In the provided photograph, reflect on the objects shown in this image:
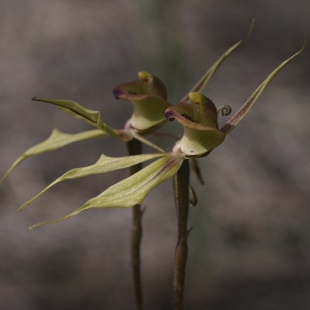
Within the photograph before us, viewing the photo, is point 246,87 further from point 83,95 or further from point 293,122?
point 83,95

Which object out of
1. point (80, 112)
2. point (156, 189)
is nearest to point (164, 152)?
point (80, 112)

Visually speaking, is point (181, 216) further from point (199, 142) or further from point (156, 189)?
point (156, 189)

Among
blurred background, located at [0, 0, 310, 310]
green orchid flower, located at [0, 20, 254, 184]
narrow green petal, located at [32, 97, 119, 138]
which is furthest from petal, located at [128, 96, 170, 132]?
blurred background, located at [0, 0, 310, 310]

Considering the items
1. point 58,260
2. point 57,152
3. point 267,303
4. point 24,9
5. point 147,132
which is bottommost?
point 267,303

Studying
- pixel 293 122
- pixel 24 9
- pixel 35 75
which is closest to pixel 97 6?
pixel 24 9

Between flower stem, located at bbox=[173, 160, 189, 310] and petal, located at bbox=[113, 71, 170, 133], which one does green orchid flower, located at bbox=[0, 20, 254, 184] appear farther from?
flower stem, located at bbox=[173, 160, 189, 310]

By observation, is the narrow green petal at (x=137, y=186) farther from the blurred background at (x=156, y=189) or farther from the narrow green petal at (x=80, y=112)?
the blurred background at (x=156, y=189)

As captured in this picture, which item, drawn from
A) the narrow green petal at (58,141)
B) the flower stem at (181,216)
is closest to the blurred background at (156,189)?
the narrow green petal at (58,141)

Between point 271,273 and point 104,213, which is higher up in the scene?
point 104,213
